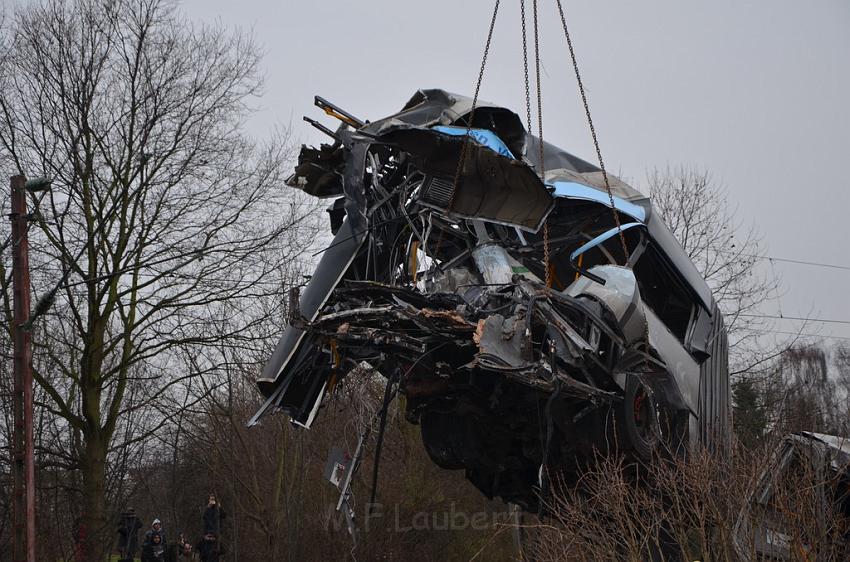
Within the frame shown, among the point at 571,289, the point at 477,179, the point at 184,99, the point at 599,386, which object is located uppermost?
the point at 184,99

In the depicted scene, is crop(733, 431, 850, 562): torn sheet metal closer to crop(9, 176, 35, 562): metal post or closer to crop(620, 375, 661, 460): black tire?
crop(620, 375, 661, 460): black tire

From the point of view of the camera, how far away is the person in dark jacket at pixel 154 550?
58.2 feet

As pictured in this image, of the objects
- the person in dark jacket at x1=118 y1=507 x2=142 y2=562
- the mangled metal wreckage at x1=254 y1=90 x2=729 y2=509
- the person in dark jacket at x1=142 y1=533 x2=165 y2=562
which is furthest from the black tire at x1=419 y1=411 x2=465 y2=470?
the person in dark jacket at x1=118 y1=507 x2=142 y2=562

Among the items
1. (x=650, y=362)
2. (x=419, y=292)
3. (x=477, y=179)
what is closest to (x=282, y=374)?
(x=419, y=292)

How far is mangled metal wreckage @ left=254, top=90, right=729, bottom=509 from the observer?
9961 mm

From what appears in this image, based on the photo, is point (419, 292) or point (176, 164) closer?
point (419, 292)

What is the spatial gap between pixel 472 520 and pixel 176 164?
1024 cm

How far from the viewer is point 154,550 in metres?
17.8

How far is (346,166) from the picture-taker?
1185 cm

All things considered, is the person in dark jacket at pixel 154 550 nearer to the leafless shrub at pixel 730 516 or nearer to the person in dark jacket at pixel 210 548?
the person in dark jacket at pixel 210 548

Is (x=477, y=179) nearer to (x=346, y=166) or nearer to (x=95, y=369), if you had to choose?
(x=346, y=166)

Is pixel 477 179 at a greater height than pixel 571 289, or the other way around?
pixel 477 179

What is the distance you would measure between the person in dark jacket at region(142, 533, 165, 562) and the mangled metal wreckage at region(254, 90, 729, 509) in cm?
692

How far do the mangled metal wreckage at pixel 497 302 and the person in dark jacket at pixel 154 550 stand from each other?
6.92 metres
